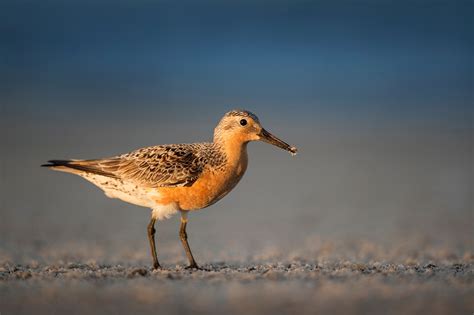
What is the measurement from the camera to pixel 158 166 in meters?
8.96

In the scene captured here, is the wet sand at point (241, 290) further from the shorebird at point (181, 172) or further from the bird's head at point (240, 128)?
the bird's head at point (240, 128)

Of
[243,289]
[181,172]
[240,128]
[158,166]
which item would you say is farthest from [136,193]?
[243,289]

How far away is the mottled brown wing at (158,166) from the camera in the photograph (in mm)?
8750

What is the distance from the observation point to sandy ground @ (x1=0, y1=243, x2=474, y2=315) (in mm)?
6543

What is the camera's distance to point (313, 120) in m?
24.7

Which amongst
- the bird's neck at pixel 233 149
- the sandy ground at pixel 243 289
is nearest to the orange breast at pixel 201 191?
the bird's neck at pixel 233 149

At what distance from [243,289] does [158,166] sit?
2.38m

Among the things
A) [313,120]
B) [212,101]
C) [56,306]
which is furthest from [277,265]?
[212,101]

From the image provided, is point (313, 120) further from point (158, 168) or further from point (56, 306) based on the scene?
point (56, 306)

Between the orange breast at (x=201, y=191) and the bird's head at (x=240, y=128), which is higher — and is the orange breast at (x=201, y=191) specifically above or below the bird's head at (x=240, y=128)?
below

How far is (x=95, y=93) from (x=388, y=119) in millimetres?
12470

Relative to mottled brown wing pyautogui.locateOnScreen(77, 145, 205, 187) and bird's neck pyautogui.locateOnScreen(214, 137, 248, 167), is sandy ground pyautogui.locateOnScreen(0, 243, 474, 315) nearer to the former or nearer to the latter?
mottled brown wing pyautogui.locateOnScreen(77, 145, 205, 187)

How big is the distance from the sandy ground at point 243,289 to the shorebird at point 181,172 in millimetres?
794

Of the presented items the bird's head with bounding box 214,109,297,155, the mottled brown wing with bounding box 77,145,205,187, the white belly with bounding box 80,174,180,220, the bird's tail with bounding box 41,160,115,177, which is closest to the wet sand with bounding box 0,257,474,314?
the white belly with bounding box 80,174,180,220
